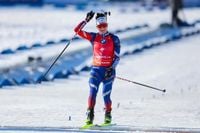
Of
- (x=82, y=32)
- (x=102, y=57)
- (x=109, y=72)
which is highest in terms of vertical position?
A: (x=82, y=32)

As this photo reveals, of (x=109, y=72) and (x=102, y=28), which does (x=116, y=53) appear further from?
(x=102, y=28)

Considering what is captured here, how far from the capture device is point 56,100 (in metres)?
12.8

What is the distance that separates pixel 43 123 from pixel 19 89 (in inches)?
214

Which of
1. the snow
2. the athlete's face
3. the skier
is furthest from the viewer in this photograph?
the snow

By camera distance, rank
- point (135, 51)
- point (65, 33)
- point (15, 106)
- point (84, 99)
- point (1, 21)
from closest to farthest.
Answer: point (15, 106)
point (84, 99)
point (135, 51)
point (65, 33)
point (1, 21)

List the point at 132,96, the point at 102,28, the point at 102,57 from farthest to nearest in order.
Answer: the point at 132,96
the point at 102,28
the point at 102,57

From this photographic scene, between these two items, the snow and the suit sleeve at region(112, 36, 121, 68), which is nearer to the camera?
the suit sleeve at region(112, 36, 121, 68)

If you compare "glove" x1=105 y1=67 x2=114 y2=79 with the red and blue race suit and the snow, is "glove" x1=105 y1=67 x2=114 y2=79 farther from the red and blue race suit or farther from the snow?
the snow

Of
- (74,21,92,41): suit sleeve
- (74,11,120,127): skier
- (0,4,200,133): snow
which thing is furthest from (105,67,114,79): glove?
(0,4,200,133): snow

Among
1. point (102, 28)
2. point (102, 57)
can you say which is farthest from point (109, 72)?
point (102, 28)

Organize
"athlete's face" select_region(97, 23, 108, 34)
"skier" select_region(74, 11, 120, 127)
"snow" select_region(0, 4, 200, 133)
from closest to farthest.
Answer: "skier" select_region(74, 11, 120, 127)
"athlete's face" select_region(97, 23, 108, 34)
"snow" select_region(0, 4, 200, 133)

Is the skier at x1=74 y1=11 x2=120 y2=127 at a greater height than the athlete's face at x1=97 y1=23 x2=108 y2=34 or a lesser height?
lesser

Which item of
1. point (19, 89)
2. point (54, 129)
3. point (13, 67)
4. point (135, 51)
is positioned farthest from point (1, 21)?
point (54, 129)

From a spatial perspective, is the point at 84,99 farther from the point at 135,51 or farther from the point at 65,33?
the point at 65,33
